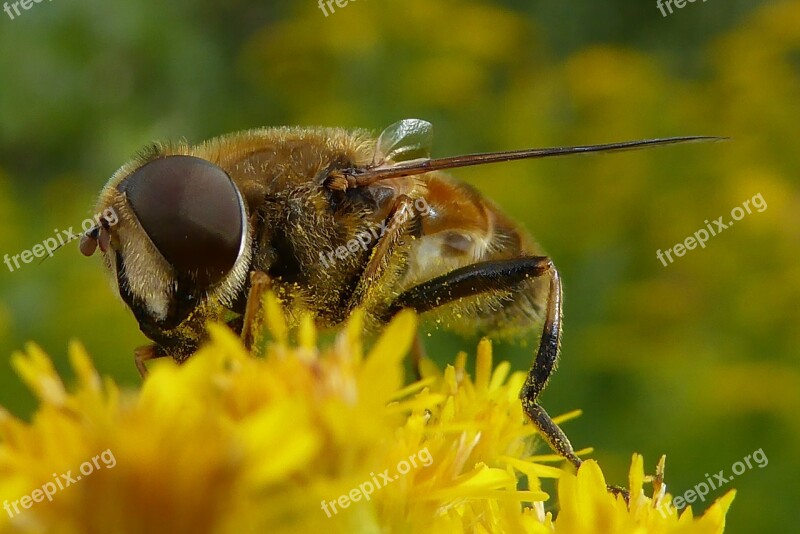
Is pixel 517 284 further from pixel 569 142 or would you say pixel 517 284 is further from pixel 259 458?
pixel 569 142

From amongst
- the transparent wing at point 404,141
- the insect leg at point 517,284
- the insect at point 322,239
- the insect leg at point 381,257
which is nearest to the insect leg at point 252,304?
the insect at point 322,239

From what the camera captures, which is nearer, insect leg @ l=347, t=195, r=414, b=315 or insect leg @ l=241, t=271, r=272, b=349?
insect leg @ l=241, t=271, r=272, b=349

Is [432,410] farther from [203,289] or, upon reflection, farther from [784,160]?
[784,160]

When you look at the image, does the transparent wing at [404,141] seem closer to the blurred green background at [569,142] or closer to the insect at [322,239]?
the insect at [322,239]

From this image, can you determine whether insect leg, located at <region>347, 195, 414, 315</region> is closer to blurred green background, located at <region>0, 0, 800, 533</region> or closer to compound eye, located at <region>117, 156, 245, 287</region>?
compound eye, located at <region>117, 156, 245, 287</region>

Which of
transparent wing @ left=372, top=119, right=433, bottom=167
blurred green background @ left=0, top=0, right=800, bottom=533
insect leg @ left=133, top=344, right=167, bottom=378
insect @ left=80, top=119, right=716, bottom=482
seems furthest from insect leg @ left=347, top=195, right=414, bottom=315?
blurred green background @ left=0, top=0, right=800, bottom=533

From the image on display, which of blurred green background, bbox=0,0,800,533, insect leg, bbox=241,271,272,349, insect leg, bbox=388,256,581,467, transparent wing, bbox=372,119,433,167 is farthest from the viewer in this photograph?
blurred green background, bbox=0,0,800,533
